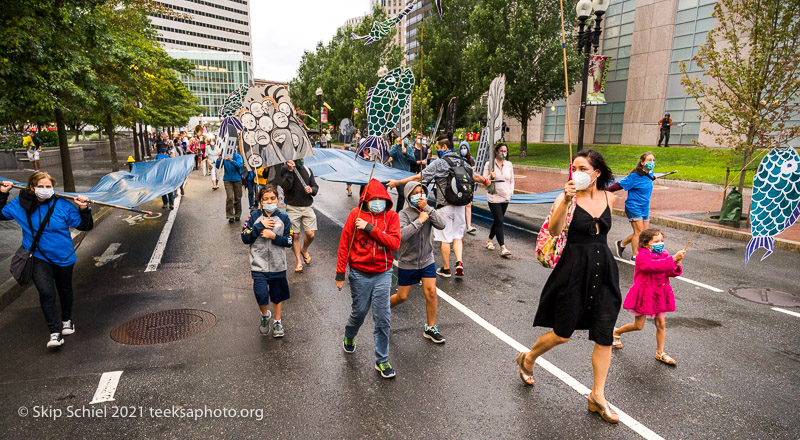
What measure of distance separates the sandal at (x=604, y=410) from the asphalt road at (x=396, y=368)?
0.05m

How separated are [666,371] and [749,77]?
32.7 ft

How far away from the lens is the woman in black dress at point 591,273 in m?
3.58

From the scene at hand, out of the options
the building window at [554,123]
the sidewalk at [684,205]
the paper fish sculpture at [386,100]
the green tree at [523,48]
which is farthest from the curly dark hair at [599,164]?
the building window at [554,123]

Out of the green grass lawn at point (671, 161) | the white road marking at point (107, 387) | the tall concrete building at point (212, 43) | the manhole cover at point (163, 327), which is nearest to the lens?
the white road marking at point (107, 387)

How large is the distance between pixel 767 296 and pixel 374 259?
19.7 feet

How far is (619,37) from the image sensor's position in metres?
32.4

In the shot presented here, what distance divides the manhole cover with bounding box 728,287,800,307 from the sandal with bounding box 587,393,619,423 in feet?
13.9

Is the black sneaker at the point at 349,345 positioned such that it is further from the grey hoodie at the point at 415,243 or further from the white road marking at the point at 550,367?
the white road marking at the point at 550,367

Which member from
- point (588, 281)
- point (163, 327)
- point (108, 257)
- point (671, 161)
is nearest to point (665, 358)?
point (588, 281)

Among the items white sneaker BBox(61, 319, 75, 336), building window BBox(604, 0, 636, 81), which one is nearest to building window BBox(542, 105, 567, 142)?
building window BBox(604, 0, 636, 81)

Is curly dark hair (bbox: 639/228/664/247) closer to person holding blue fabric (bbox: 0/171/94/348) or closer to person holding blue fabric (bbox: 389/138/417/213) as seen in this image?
person holding blue fabric (bbox: 0/171/94/348)

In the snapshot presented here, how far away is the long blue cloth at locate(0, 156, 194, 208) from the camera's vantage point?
6.60 m

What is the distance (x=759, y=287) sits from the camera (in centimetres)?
698

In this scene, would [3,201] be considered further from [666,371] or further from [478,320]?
[666,371]
